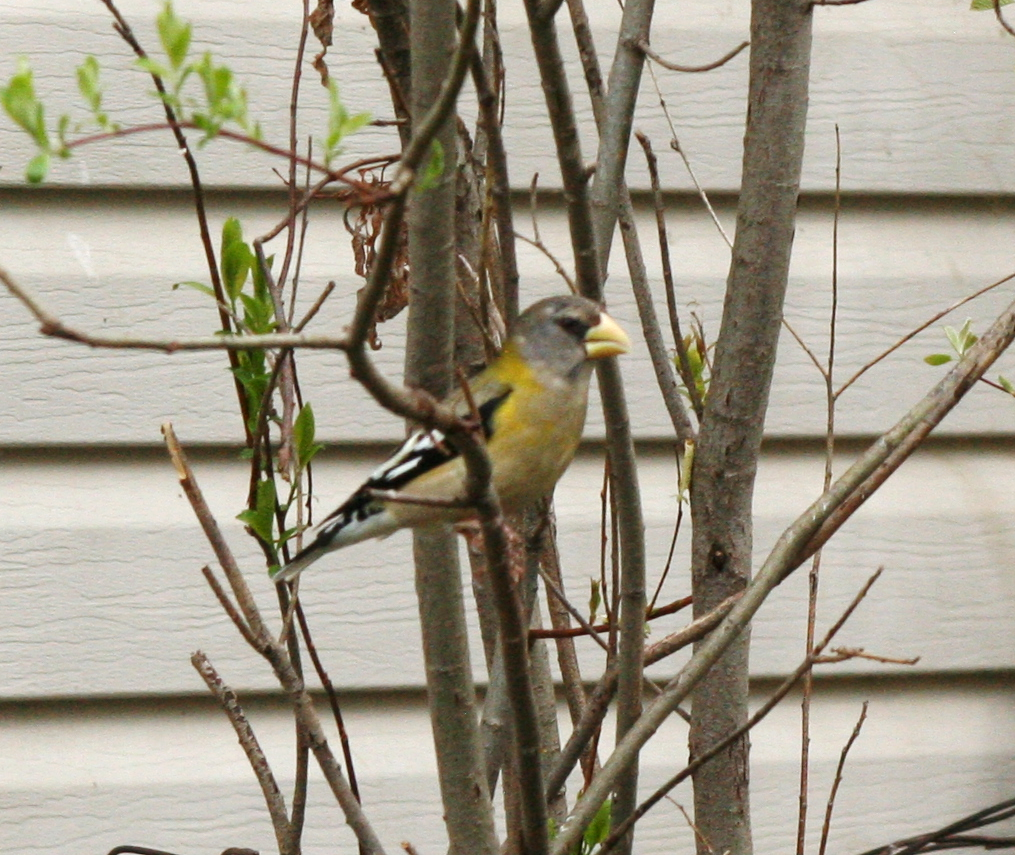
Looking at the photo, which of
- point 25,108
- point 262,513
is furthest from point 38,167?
point 262,513

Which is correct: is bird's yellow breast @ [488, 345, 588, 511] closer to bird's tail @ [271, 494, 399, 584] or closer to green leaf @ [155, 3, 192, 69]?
bird's tail @ [271, 494, 399, 584]

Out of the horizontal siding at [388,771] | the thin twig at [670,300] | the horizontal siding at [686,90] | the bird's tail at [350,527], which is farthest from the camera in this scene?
the horizontal siding at [388,771]

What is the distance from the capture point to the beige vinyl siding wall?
293 cm

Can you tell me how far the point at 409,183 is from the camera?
2.78 ft

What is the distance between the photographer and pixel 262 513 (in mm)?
1754

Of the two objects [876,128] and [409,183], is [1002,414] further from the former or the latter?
[409,183]

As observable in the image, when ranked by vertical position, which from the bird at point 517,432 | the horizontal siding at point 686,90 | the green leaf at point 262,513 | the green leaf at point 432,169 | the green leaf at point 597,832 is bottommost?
the green leaf at point 597,832

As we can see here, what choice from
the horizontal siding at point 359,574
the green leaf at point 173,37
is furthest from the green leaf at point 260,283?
the horizontal siding at point 359,574

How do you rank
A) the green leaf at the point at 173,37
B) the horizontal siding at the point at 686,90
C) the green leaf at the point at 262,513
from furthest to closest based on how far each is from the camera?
the horizontal siding at the point at 686,90 < the green leaf at the point at 262,513 < the green leaf at the point at 173,37

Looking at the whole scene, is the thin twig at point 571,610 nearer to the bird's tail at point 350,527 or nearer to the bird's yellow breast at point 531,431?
the bird's yellow breast at point 531,431

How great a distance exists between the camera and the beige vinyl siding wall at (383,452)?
115 inches

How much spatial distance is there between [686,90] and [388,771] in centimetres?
191

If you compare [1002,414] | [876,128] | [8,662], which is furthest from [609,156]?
[8,662]

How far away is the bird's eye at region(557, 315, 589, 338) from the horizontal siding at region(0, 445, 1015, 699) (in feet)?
3.15
